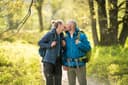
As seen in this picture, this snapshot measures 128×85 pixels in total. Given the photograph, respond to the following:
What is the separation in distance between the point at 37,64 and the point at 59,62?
25.5ft

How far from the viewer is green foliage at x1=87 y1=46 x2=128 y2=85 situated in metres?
14.2

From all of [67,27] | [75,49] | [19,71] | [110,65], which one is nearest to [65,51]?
[75,49]

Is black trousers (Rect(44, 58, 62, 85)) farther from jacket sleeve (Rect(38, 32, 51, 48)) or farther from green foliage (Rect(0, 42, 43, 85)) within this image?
green foliage (Rect(0, 42, 43, 85))

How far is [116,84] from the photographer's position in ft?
43.1

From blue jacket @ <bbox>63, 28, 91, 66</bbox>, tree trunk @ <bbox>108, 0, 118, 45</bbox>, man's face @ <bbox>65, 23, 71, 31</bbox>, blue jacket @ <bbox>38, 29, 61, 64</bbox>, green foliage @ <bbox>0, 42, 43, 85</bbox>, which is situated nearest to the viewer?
man's face @ <bbox>65, 23, 71, 31</bbox>

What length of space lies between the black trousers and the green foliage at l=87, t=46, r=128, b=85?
11.8 feet

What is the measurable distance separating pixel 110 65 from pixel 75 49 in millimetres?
6678

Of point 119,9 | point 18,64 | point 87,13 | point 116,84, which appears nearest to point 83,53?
point 116,84

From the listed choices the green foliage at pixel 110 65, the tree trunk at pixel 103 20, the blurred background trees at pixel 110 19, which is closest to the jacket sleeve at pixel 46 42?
the green foliage at pixel 110 65

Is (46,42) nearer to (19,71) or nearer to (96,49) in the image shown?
(19,71)

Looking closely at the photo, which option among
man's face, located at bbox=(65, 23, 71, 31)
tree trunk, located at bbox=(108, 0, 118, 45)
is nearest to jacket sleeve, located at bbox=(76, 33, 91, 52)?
man's face, located at bbox=(65, 23, 71, 31)

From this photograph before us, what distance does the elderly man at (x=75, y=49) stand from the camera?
981 cm

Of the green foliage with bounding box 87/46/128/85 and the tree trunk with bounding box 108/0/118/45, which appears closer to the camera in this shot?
the green foliage with bounding box 87/46/128/85

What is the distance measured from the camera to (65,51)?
1003cm
